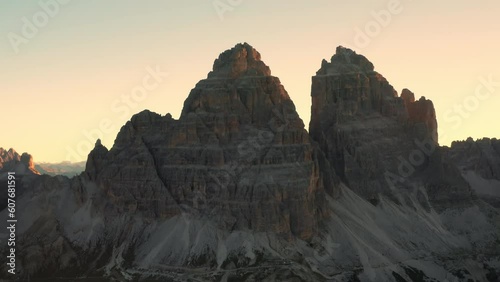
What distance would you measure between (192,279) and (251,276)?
1588cm

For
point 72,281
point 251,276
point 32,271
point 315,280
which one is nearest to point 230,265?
point 251,276

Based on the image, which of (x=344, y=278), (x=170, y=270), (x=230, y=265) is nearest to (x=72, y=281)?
(x=170, y=270)

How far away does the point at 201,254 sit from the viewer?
200 m

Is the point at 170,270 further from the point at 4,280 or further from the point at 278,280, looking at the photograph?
the point at 4,280

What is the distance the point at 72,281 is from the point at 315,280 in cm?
6652

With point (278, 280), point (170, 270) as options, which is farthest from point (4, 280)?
point (278, 280)

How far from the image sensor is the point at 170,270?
196 meters

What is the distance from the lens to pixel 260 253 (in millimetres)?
199250

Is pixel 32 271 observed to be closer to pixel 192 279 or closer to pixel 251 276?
pixel 192 279

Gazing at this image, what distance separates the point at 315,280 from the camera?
19325cm

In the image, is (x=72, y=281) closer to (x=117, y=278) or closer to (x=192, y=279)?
(x=117, y=278)

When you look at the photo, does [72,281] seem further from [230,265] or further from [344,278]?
[344,278]

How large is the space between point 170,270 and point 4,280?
1811 inches

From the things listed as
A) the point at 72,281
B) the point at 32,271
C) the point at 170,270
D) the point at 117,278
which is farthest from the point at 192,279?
the point at 32,271
